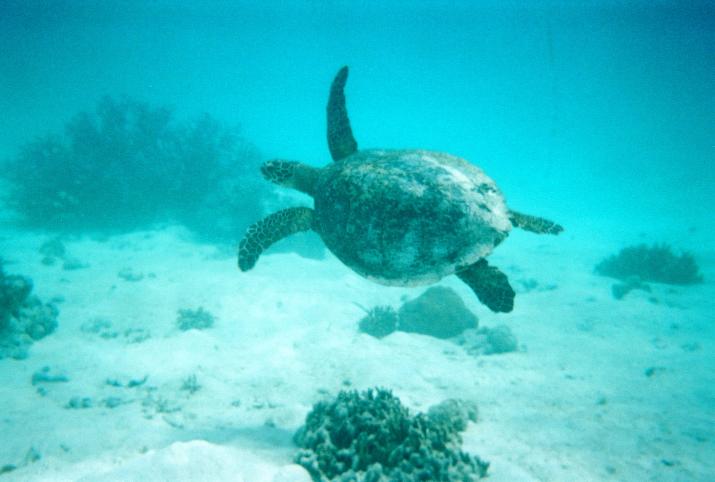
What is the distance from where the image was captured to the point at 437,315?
37.1ft

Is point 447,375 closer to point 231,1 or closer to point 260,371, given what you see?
point 260,371

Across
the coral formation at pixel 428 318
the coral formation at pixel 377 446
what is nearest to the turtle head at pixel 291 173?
the coral formation at pixel 377 446

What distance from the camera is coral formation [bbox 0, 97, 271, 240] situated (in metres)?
19.8

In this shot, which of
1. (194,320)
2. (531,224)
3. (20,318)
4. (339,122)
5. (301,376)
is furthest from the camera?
(194,320)

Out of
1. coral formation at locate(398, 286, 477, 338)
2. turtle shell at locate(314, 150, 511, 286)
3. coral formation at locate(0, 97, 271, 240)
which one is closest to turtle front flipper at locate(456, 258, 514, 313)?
turtle shell at locate(314, 150, 511, 286)

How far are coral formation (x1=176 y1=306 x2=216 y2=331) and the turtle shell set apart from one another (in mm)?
7842

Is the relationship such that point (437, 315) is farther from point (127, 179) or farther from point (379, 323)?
point (127, 179)

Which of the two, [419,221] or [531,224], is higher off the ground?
[531,224]

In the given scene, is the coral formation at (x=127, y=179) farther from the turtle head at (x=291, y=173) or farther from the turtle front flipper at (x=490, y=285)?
the turtle front flipper at (x=490, y=285)

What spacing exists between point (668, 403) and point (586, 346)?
3.42m

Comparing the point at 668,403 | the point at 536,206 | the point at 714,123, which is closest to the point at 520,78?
the point at 714,123

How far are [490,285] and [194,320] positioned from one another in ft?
32.4

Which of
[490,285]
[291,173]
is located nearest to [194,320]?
[291,173]

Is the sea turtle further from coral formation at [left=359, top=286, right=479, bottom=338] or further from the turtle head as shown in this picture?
coral formation at [left=359, top=286, right=479, bottom=338]
